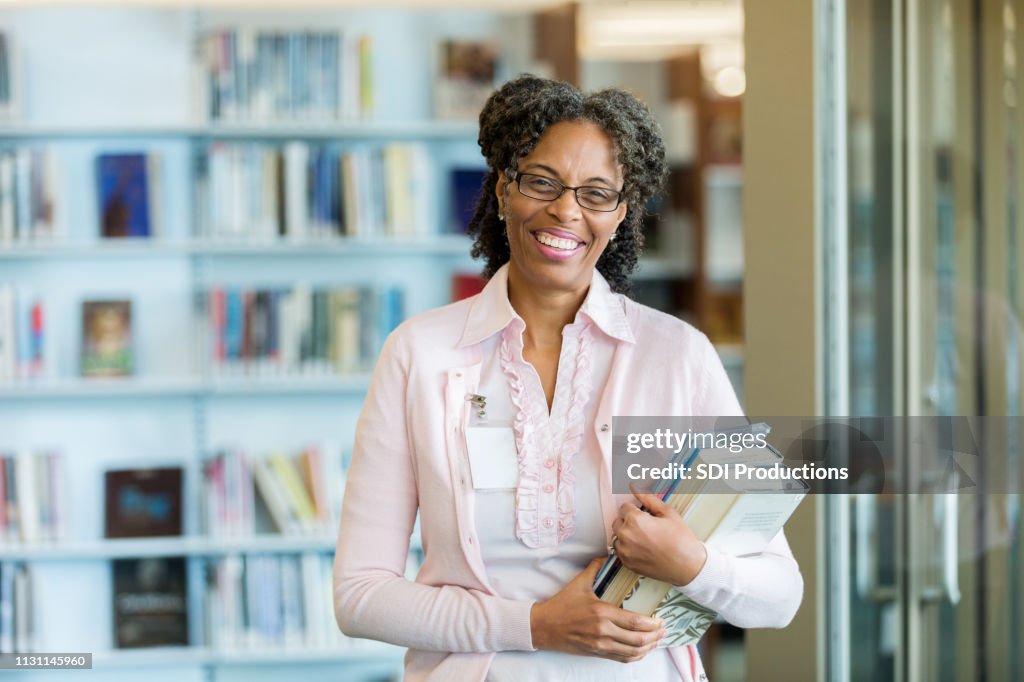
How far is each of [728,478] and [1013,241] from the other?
50 cm

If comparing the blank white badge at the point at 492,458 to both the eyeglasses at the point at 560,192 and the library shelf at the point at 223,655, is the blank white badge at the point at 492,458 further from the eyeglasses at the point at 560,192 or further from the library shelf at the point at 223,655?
the library shelf at the point at 223,655

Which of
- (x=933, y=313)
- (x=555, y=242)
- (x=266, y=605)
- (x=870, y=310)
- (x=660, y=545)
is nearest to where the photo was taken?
(x=660, y=545)

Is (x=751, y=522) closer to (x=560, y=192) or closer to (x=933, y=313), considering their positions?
(x=560, y=192)

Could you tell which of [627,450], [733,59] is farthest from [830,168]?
[733,59]

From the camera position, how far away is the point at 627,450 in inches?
55.6

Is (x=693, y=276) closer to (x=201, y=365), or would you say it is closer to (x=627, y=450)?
(x=201, y=365)

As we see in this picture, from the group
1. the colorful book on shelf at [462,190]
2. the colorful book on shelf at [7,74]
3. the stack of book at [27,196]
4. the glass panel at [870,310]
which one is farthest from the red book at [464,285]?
the glass panel at [870,310]

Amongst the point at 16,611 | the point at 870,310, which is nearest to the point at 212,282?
the point at 16,611

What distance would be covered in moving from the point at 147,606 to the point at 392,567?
8.14 ft

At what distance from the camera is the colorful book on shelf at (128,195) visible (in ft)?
11.8

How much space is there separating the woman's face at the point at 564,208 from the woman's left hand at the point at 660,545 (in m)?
0.30

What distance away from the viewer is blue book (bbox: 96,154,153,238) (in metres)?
3.61

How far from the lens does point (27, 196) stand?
139 inches

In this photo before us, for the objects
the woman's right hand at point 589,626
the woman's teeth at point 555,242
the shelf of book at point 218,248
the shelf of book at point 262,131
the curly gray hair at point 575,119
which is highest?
the shelf of book at point 262,131
